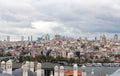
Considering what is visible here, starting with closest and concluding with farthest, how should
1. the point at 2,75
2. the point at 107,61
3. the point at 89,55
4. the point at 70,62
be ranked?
the point at 2,75
the point at 70,62
the point at 107,61
the point at 89,55

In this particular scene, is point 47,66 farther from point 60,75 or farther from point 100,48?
point 100,48

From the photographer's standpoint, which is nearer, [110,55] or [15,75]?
[15,75]

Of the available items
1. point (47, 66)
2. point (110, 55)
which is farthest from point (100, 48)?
point (47, 66)

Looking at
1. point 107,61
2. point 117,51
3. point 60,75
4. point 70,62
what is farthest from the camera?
point 117,51

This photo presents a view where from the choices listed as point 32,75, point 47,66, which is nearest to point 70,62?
point 47,66

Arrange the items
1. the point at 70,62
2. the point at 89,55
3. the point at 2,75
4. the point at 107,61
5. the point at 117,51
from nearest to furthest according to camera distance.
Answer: the point at 2,75 → the point at 70,62 → the point at 107,61 → the point at 89,55 → the point at 117,51

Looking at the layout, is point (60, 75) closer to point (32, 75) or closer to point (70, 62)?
point (32, 75)

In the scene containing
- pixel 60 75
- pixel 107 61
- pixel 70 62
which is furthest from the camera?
pixel 107 61

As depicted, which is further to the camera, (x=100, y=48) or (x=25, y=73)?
(x=100, y=48)
